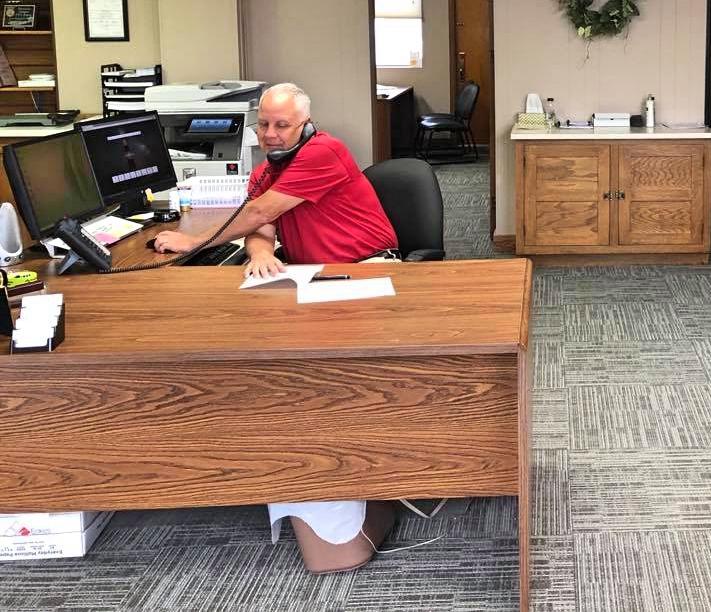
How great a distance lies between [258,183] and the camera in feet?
13.2

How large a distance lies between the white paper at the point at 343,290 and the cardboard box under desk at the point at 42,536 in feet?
2.81

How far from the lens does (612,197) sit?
642 cm

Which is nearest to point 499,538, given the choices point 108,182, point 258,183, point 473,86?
point 258,183

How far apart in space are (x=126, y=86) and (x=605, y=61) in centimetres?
290

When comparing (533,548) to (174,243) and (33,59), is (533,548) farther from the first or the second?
(33,59)

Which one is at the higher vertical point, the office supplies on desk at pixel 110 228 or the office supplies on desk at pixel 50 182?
the office supplies on desk at pixel 50 182

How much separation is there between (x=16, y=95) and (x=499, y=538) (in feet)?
20.5

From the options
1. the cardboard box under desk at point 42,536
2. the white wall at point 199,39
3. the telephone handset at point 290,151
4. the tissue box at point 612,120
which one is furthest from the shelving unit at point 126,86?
the cardboard box under desk at point 42,536

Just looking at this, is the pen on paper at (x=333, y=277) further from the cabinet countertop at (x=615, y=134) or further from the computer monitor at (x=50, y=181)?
the cabinet countertop at (x=615, y=134)

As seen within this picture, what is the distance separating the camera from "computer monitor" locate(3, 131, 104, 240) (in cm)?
362

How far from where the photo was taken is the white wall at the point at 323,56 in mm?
6941

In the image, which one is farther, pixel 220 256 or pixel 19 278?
pixel 220 256

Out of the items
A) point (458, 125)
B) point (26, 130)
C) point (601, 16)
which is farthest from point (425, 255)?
point (458, 125)

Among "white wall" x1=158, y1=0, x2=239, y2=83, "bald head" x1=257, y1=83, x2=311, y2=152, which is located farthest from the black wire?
"white wall" x1=158, y1=0, x2=239, y2=83
